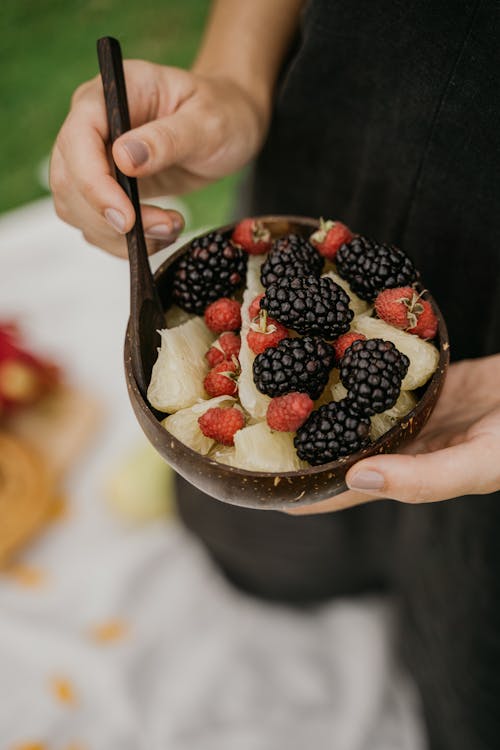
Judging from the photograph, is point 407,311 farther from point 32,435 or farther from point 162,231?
point 32,435

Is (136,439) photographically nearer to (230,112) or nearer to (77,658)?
(77,658)

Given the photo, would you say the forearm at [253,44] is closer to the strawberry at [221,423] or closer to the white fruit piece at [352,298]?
the white fruit piece at [352,298]

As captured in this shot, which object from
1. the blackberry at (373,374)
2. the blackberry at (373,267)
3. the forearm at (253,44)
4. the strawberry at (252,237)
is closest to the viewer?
the blackberry at (373,374)

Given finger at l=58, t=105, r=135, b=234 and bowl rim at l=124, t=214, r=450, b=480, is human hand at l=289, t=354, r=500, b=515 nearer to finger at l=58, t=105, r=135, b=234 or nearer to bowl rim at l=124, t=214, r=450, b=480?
bowl rim at l=124, t=214, r=450, b=480

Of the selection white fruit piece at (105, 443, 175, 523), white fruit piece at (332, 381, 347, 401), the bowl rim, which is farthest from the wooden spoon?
white fruit piece at (105, 443, 175, 523)

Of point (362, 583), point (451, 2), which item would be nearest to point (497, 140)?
point (451, 2)

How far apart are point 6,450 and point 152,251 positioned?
0.81m

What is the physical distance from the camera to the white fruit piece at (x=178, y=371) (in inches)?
30.2

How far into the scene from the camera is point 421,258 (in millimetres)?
1014

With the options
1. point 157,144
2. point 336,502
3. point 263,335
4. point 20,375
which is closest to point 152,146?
point 157,144

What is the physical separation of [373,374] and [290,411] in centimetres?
9

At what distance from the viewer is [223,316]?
0.82 meters

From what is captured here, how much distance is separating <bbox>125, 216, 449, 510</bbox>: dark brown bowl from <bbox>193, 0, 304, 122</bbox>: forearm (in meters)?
0.60

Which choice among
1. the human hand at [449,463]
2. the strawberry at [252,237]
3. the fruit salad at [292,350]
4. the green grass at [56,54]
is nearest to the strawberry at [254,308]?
the fruit salad at [292,350]
